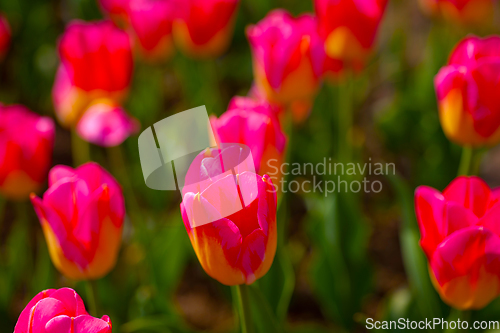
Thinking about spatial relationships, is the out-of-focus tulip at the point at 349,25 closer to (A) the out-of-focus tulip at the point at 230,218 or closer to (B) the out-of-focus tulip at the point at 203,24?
(B) the out-of-focus tulip at the point at 203,24

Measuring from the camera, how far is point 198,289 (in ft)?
4.12

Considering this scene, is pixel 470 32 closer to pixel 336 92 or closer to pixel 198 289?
pixel 336 92

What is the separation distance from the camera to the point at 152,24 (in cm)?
105

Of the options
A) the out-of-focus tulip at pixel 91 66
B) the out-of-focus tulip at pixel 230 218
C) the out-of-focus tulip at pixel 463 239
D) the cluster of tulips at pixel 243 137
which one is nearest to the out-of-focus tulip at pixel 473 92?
the cluster of tulips at pixel 243 137

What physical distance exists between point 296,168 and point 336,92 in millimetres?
196

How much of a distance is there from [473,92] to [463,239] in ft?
0.72

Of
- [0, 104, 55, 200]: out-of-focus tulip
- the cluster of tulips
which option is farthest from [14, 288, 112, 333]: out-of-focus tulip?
[0, 104, 55, 200]: out-of-focus tulip

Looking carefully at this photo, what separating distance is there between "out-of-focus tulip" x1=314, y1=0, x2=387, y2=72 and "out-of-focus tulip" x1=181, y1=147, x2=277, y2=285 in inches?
16.6

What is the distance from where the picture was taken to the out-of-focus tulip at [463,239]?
0.46 metres

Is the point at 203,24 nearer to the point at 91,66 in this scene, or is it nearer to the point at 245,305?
the point at 91,66

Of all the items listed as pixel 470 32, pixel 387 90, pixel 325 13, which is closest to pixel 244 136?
pixel 325 13

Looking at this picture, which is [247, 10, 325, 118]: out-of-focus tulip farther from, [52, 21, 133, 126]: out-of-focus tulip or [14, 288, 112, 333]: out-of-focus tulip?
[14, 288, 112, 333]: out-of-focus tulip

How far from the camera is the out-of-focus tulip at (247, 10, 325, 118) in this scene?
2.42ft

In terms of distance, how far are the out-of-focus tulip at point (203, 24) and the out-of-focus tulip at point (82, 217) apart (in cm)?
51
